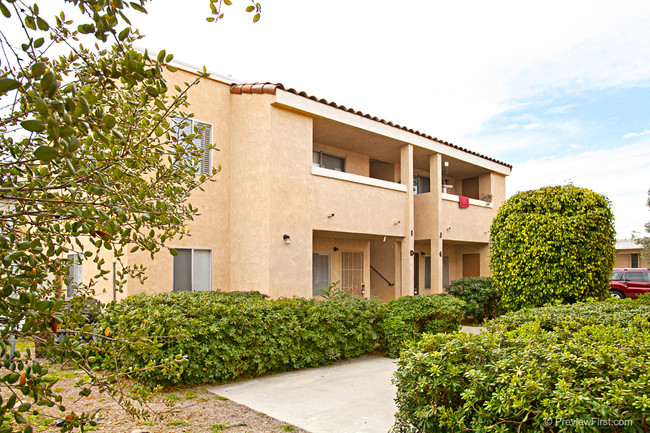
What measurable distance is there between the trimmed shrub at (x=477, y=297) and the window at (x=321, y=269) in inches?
169

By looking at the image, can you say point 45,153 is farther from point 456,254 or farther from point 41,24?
point 456,254

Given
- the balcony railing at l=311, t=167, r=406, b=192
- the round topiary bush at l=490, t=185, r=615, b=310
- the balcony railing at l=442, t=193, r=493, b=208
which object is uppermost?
the balcony railing at l=311, t=167, r=406, b=192

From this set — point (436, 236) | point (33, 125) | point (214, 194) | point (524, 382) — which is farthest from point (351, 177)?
point (33, 125)

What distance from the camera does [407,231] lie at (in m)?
16.2

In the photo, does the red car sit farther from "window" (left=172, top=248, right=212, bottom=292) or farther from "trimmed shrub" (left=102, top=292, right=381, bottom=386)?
A: "window" (left=172, top=248, right=212, bottom=292)

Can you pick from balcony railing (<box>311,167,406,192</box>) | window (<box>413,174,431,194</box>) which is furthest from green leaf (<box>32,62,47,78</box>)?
window (<box>413,174,431,194</box>)

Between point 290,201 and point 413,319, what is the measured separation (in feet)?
15.8

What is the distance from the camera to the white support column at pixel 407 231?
52.3 feet

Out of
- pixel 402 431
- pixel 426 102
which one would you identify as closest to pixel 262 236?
pixel 402 431

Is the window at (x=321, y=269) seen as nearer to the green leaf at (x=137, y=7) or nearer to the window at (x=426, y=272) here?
the window at (x=426, y=272)

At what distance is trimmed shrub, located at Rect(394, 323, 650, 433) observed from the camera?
3.16 meters

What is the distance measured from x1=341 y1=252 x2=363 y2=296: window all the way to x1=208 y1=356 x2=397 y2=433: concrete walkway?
805cm

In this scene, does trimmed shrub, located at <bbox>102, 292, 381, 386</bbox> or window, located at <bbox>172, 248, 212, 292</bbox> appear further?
window, located at <bbox>172, 248, 212, 292</bbox>

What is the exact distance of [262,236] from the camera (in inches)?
471
